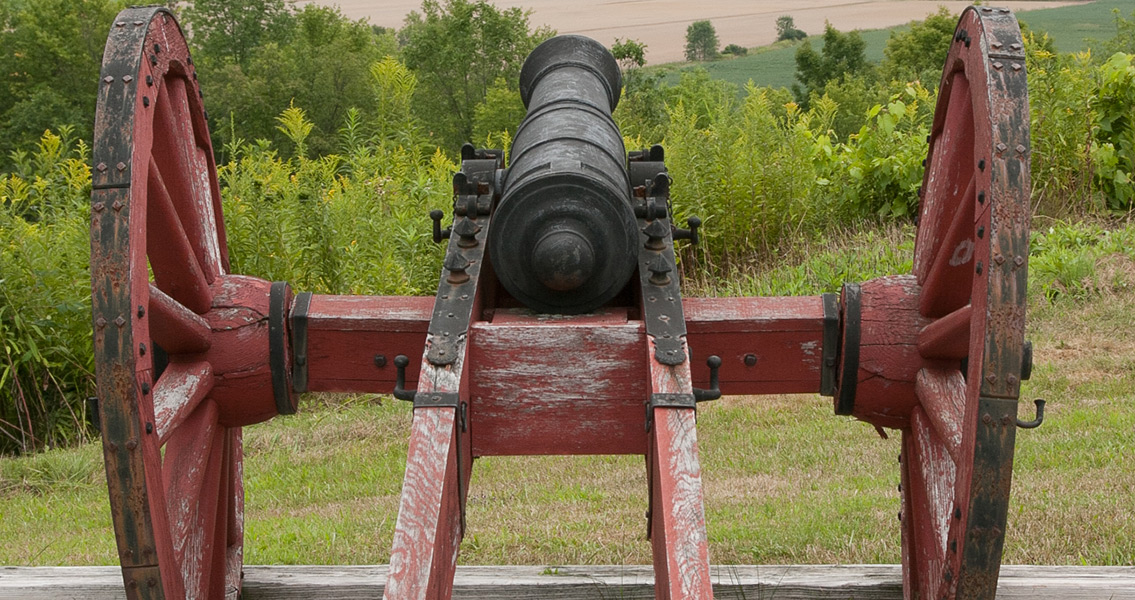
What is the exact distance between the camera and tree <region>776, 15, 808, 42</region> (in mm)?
26062

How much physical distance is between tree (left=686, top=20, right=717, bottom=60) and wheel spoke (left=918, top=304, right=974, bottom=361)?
20535 mm

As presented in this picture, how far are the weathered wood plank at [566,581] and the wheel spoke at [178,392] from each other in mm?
847

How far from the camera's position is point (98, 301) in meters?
2.12

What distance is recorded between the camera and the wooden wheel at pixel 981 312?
2074 mm

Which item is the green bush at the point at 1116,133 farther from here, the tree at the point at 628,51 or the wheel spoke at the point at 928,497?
the tree at the point at 628,51

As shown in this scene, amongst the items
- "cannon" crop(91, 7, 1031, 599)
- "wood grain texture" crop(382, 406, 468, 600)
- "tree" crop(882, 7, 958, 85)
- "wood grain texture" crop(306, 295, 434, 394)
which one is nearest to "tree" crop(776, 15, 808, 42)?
"tree" crop(882, 7, 958, 85)

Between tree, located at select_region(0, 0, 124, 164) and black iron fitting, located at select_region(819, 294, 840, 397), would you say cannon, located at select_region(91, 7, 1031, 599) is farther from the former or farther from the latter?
tree, located at select_region(0, 0, 124, 164)

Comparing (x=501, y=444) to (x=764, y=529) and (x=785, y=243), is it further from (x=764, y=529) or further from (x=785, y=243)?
(x=785, y=243)

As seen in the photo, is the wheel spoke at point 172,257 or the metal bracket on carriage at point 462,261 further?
the wheel spoke at point 172,257

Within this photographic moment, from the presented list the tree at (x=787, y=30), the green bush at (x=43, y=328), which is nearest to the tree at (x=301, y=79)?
the tree at (x=787, y=30)

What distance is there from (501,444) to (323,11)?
119ft

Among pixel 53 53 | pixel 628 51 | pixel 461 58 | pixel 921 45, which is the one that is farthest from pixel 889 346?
pixel 53 53

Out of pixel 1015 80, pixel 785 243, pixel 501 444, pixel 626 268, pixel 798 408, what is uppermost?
pixel 1015 80

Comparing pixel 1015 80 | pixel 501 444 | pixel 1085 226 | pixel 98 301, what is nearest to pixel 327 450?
pixel 501 444
